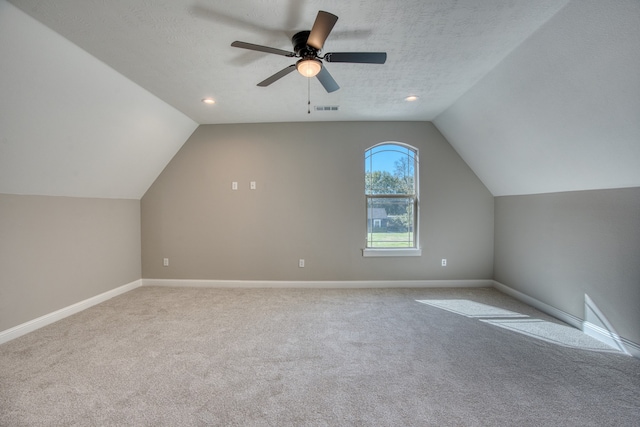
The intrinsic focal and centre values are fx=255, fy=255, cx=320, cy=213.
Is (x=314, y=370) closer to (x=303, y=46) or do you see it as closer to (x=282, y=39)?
(x=303, y=46)

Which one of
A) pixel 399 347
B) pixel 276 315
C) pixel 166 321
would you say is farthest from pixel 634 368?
pixel 166 321

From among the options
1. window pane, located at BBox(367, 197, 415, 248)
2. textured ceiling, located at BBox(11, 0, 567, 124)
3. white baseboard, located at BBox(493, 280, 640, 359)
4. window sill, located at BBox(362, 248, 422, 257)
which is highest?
textured ceiling, located at BBox(11, 0, 567, 124)

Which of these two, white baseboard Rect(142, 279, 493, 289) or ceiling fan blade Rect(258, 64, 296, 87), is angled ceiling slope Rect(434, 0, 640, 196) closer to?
white baseboard Rect(142, 279, 493, 289)

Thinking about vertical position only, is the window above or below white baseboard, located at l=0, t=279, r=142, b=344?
above

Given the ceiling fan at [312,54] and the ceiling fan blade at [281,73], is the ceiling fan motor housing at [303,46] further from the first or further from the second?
the ceiling fan blade at [281,73]

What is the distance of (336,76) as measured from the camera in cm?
256

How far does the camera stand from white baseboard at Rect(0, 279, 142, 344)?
240 centimetres

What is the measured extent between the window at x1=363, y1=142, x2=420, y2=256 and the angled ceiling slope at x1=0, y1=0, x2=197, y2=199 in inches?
118

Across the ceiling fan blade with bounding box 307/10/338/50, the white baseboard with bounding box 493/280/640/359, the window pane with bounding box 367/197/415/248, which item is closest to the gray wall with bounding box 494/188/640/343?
the white baseboard with bounding box 493/280/640/359

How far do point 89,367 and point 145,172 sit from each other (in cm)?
263

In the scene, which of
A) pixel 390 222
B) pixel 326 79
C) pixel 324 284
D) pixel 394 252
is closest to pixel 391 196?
pixel 390 222

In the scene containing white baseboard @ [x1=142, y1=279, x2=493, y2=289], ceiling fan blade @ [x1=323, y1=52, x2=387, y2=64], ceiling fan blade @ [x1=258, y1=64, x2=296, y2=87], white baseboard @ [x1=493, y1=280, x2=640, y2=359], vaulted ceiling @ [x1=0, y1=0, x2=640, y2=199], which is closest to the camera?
vaulted ceiling @ [x1=0, y1=0, x2=640, y2=199]

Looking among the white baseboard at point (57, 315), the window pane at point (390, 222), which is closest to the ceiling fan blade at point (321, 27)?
the window pane at point (390, 222)

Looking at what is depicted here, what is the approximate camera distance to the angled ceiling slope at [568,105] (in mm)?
1599
